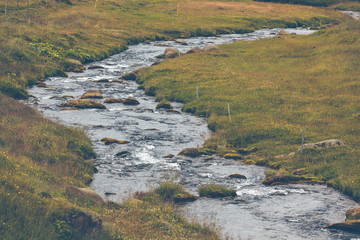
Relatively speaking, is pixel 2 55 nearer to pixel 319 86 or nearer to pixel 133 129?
pixel 133 129

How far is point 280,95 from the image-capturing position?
116 feet

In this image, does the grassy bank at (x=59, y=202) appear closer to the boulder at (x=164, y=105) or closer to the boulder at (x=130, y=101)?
the boulder at (x=130, y=101)

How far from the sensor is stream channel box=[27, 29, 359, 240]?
17203 millimetres

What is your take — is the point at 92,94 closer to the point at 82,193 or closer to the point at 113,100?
the point at 113,100

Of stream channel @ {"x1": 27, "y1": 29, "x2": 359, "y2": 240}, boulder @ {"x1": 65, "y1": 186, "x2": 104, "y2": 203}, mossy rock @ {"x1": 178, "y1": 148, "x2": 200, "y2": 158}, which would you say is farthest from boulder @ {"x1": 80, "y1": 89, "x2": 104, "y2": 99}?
boulder @ {"x1": 65, "y1": 186, "x2": 104, "y2": 203}

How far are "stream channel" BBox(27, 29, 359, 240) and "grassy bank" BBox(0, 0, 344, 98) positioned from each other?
654cm

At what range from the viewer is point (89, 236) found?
12695mm

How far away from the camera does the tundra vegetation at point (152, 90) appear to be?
13.7 m

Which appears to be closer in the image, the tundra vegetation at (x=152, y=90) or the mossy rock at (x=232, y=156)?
the tundra vegetation at (x=152, y=90)

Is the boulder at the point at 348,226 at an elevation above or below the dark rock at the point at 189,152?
above

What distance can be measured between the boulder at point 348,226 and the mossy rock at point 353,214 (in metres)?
0.71

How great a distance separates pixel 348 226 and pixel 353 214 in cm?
92

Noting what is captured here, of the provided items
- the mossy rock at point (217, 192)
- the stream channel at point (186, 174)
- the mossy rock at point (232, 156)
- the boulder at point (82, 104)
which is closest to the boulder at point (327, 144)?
the stream channel at point (186, 174)

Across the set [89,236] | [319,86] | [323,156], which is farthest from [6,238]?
[319,86]
